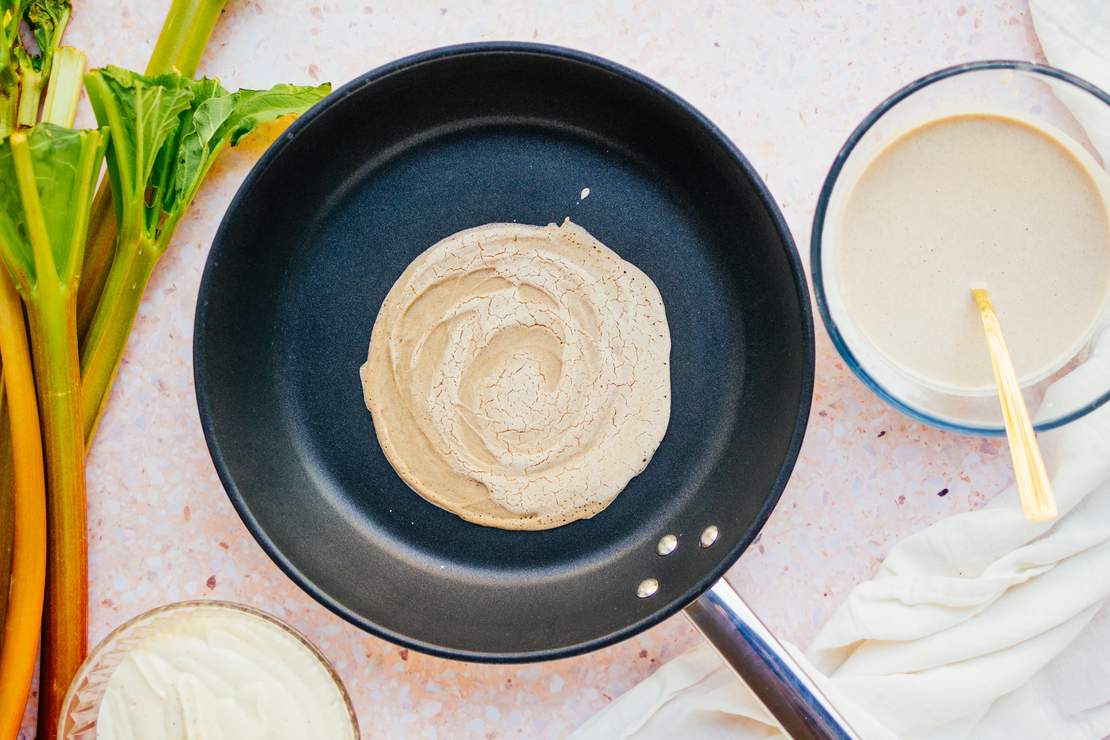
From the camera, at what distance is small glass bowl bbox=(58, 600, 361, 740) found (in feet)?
2.81

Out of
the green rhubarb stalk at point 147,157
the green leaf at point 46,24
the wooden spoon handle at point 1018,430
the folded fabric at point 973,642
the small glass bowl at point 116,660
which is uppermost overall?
the green leaf at point 46,24

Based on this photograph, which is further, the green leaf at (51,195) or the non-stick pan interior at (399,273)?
the non-stick pan interior at (399,273)

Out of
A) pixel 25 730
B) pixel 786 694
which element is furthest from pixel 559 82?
pixel 25 730

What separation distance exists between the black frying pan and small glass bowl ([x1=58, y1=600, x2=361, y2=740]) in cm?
7

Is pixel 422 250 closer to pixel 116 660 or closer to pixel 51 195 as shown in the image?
pixel 51 195

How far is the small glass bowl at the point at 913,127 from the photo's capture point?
0.85 meters

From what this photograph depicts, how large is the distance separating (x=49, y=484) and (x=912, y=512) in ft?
2.92

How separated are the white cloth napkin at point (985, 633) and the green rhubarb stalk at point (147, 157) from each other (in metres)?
0.63

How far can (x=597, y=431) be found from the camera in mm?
950

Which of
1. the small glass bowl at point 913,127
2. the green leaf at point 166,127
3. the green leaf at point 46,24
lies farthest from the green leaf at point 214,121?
the small glass bowl at point 913,127

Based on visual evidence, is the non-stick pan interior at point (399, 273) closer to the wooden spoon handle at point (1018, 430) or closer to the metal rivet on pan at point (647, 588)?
the metal rivet on pan at point (647, 588)

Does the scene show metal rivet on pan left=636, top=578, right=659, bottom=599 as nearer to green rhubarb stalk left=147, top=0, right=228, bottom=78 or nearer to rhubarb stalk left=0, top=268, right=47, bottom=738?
rhubarb stalk left=0, top=268, right=47, bottom=738

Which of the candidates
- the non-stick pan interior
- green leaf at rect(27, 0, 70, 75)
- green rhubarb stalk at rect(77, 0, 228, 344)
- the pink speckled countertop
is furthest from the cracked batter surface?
green leaf at rect(27, 0, 70, 75)

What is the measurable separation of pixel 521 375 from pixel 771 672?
38 centimetres
